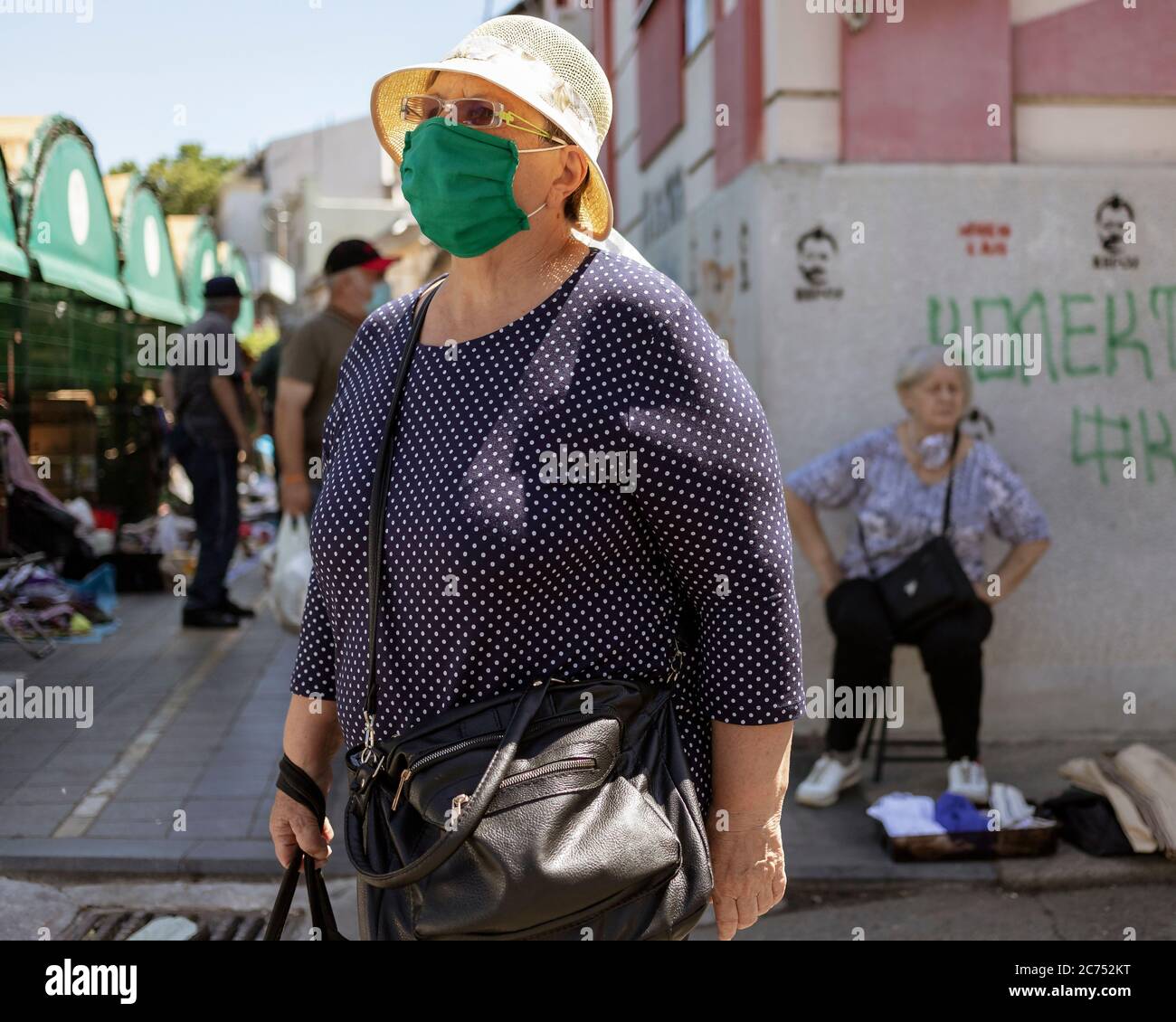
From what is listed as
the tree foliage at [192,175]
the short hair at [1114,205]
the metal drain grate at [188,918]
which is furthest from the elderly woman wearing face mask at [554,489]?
the tree foliage at [192,175]

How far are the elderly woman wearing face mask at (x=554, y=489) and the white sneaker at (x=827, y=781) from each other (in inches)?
130

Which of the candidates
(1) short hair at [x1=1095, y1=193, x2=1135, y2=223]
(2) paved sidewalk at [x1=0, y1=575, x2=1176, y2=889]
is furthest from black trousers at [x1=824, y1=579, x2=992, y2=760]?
(1) short hair at [x1=1095, y1=193, x2=1135, y2=223]

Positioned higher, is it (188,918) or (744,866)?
(744,866)

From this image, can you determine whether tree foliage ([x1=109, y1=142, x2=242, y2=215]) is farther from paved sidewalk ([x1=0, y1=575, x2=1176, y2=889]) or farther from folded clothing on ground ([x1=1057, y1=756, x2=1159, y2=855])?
folded clothing on ground ([x1=1057, y1=756, x2=1159, y2=855])

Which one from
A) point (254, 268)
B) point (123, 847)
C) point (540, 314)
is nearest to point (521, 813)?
point (540, 314)

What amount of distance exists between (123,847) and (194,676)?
2912mm

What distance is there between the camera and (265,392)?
966cm

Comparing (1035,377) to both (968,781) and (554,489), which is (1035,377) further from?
(554,489)

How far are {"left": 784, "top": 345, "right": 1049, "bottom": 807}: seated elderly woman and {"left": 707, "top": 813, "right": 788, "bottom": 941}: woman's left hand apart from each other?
331 centimetres

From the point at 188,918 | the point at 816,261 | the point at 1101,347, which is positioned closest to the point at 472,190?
the point at 188,918

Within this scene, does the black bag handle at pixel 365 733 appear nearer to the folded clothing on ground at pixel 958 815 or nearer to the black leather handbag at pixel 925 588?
the folded clothing on ground at pixel 958 815

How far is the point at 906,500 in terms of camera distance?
5.40 metres

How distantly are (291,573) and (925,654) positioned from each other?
2627 millimetres

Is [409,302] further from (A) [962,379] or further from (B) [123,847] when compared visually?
(A) [962,379]
